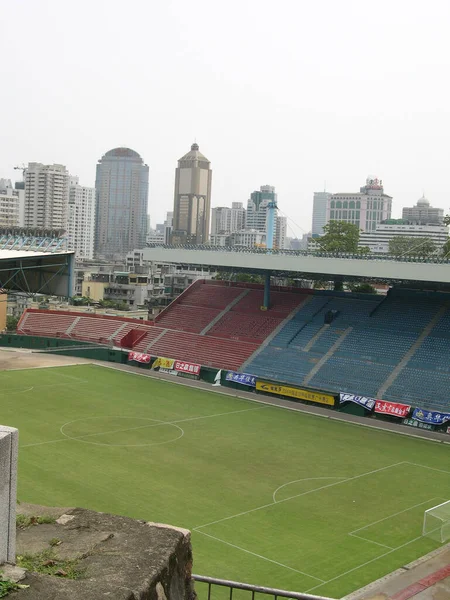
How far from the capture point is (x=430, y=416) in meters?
37.3

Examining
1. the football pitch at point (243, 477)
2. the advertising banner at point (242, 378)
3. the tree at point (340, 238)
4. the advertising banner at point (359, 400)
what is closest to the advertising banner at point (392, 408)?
the advertising banner at point (359, 400)

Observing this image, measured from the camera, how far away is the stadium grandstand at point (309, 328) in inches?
1666

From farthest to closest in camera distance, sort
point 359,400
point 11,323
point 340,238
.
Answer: point 340,238
point 11,323
point 359,400

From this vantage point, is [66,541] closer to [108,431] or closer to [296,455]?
[296,455]

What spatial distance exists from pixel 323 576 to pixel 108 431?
17.0 metres

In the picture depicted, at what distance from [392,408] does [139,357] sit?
67.5 ft

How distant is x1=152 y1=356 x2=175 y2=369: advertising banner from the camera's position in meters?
50.7

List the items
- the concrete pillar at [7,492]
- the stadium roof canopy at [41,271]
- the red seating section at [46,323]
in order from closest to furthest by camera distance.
A: the concrete pillar at [7,492] → the stadium roof canopy at [41,271] → the red seating section at [46,323]

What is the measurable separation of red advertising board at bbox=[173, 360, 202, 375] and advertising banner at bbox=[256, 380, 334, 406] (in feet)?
17.3

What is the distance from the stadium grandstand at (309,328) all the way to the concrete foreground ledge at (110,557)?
3397 centimetres

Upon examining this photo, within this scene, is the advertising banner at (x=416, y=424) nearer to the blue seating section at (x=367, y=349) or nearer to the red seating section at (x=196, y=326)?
the blue seating section at (x=367, y=349)

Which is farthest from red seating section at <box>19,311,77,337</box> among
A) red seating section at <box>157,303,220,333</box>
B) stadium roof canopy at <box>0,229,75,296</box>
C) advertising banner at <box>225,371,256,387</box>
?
stadium roof canopy at <box>0,229,75,296</box>

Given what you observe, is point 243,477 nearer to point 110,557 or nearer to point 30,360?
point 110,557

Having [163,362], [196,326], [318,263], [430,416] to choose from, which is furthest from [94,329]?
[430,416]
